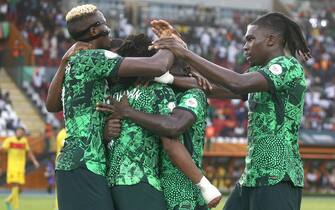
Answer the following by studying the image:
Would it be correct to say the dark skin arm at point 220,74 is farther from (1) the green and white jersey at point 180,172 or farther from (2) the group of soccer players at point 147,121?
(1) the green and white jersey at point 180,172

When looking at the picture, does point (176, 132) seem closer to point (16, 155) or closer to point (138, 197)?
point (138, 197)

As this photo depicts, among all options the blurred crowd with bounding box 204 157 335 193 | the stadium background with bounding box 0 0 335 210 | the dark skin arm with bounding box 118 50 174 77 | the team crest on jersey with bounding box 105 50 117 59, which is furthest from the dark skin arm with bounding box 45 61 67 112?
the blurred crowd with bounding box 204 157 335 193

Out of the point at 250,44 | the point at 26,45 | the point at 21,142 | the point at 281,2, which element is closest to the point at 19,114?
the point at 26,45

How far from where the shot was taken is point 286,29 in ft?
21.5

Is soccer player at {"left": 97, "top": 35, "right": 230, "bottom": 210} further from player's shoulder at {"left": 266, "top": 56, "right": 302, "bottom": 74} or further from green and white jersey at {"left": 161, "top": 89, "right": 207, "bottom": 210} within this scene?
player's shoulder at {"left": 266, "top": 56, "right": 302, "bottom": 74}

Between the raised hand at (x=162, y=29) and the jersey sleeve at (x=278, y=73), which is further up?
the raised hand at (x=162, y=29)

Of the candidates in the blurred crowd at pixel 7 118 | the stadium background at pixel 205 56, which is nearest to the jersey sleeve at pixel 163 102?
the stadium background at pixel 205 56

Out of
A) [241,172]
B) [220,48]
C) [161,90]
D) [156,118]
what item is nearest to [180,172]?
[156,118]

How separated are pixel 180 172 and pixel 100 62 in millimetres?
921

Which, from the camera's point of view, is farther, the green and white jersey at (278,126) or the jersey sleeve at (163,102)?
the green and white jersey at (278,126)

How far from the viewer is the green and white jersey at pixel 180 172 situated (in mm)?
5867

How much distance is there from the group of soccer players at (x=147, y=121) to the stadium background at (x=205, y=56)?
679 inches

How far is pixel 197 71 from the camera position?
610 centimetres

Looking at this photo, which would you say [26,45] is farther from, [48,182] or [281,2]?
[281,2]
